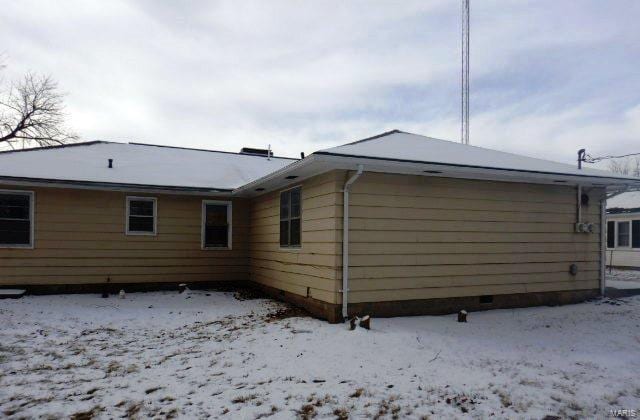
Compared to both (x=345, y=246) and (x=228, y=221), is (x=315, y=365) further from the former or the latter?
(x=228, y=221)

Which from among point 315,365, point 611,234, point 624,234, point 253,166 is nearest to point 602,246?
point 315,365

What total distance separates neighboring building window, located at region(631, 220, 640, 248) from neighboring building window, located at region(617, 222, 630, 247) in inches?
8.9

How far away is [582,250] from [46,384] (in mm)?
10239

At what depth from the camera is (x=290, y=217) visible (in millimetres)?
9562

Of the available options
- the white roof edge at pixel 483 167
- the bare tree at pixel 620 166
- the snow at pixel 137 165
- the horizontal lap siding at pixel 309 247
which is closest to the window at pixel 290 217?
the horizontal lap siding at pixel 309 247

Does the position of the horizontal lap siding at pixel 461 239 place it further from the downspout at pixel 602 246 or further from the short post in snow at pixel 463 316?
the short post in snow at pixel 463 316

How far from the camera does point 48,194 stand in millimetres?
10758

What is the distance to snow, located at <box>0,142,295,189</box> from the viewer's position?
10.7m

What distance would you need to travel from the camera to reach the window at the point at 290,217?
9211 mm

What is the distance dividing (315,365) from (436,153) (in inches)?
191

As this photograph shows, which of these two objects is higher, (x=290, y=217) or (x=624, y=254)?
(x=290, y=217)

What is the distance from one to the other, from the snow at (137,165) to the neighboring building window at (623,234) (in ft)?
50.4

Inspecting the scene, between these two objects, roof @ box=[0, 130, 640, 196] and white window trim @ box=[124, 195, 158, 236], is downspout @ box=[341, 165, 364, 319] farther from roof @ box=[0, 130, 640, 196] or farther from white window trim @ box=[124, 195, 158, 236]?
white window trim @ box=[124, 195, 158, 236]

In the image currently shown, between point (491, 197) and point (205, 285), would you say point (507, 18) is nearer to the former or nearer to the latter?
point (491, 197)
